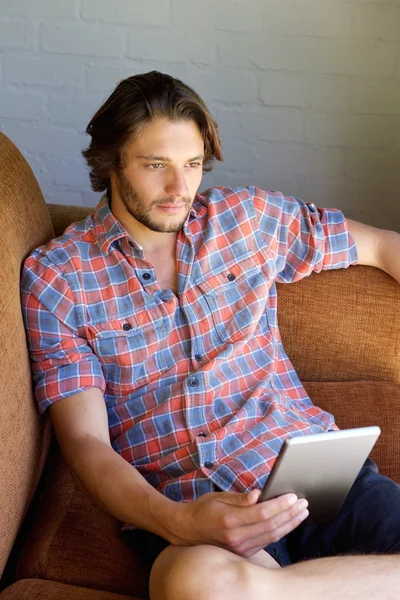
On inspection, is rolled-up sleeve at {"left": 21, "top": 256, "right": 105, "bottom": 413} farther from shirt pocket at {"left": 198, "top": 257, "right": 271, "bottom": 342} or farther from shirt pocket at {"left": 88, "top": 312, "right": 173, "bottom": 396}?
shirt pocket at {"left": 198, "top": 257, "right": 271, "bottom": 342}

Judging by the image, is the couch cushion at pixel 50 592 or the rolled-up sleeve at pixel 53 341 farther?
the rolled-up sleeve at pixel 53 341

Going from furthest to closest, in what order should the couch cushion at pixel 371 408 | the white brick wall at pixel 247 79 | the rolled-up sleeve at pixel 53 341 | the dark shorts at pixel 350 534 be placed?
the white brick wall at pixel 247 79, the couch cushion at pixel 371 408, the rolled-up sleeve at pixel 53 341, the dark shorts at pixel 350 534

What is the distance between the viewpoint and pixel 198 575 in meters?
1.22

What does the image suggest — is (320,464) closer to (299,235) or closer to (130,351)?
(130,351)

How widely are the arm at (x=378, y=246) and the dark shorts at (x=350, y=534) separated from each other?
547mm

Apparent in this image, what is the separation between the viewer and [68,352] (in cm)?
161

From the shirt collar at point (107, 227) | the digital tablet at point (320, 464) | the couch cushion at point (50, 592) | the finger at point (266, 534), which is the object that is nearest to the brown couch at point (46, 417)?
the couch cushion at point (50, 592)

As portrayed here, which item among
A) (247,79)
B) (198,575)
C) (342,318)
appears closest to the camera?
(198,575)

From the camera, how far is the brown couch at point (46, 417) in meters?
1.45

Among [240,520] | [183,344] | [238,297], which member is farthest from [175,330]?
[240,520]

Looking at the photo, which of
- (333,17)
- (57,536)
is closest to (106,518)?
(57,536)

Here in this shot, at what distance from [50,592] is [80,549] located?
4.7 inches

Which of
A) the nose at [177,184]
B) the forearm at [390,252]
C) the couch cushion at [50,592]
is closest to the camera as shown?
the couch cushion at [50,592]

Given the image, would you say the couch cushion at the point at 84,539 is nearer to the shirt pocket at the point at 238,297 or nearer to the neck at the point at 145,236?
the shirt pocket at the point at 238,297
